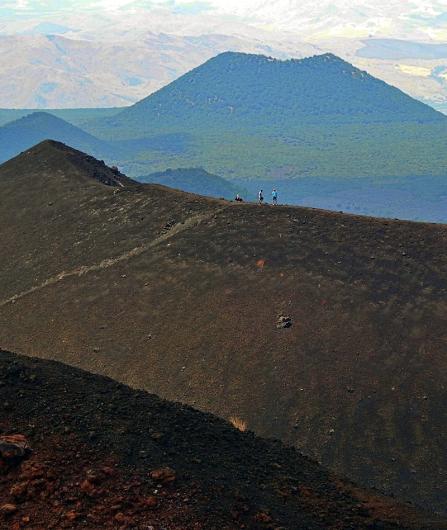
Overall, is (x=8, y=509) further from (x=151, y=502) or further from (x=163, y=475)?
(x=163, y=475)

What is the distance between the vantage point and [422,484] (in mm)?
41938

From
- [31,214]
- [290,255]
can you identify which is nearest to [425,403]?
[290,255]

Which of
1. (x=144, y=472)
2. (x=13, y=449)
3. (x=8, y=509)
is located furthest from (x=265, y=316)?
(x=8, y=509)

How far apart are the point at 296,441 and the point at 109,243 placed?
32796mm

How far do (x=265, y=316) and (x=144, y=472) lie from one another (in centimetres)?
3616

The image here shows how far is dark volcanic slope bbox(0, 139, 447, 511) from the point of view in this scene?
46.7 meters

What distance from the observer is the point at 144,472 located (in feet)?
70.5

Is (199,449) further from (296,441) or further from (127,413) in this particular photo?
(296,441)

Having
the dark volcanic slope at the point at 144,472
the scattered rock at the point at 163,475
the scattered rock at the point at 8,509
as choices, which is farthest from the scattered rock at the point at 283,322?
the scattered rock at the point at 8,509

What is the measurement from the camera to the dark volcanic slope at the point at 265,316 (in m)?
46.7

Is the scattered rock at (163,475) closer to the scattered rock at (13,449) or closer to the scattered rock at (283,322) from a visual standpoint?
the scattered rock at (13,449)

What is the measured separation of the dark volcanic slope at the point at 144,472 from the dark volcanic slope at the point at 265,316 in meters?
17.3

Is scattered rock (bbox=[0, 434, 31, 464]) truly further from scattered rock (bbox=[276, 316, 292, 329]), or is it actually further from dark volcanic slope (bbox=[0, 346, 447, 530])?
scattered rock (bbox=[276, 316, 292, 329])

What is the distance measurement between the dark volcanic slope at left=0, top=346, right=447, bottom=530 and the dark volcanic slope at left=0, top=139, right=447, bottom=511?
17279 millimetres
